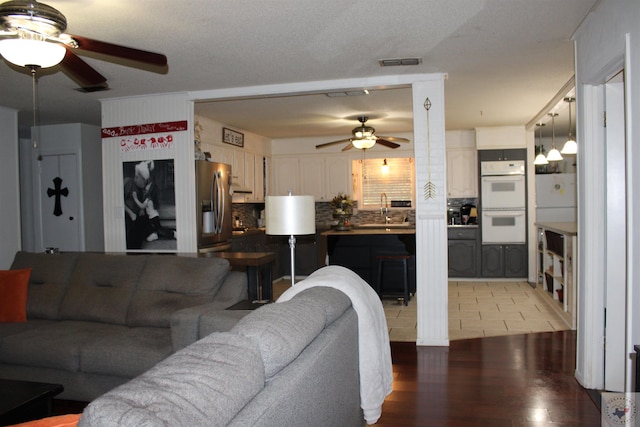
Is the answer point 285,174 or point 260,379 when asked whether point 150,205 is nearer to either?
point 285,174

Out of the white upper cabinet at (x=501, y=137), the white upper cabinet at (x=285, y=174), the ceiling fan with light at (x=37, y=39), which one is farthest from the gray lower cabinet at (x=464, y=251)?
the ceiling fan with light at (x=37, y=39)

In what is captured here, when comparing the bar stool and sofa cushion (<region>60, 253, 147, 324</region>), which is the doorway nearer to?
the bar stool

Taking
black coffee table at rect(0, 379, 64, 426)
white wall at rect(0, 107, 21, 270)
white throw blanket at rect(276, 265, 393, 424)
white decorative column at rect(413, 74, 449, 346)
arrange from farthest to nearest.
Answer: white wall at rect(0, 107, 21, 270), white decorative column at rect(413, 74, 449, 346), white throw blanket at rect(276, 265, 393, 424), black coffee table at rect(0, 379, 64, 426)

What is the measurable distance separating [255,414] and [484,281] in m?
7.66

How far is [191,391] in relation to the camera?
1126 mm

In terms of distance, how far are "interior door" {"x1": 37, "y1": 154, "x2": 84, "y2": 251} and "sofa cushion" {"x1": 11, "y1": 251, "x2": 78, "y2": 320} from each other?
3004 millimetres

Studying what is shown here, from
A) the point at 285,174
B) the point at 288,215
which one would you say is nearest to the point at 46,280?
the point at 288,215

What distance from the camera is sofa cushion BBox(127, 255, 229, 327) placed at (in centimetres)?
356

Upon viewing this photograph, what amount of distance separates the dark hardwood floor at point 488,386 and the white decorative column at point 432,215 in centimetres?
29

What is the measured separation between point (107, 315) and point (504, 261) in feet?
21.6

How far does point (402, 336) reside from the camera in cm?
503

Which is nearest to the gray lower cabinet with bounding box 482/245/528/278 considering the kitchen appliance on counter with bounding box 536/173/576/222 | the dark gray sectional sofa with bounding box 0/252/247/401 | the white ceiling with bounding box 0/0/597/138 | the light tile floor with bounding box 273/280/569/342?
the light tile floor with bounding box 273/280/569/342

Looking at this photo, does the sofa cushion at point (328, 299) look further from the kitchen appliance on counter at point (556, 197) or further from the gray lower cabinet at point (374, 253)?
the kitchen appliance on counter at point (556, 197)

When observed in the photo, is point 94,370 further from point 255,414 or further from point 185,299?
point 255,414
